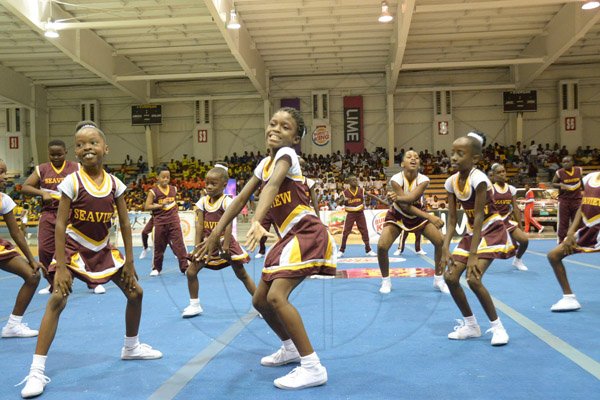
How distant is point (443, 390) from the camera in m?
3.20

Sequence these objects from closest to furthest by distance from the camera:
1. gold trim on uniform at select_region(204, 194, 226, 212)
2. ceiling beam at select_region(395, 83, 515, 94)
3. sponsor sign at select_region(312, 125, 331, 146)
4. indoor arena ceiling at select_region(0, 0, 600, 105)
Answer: gold trim on uniform at select_region(204, 194, 226, 212) < indoor arena ceiling at select_region(0, 0, 600, 105) < ceiling beam at select_region(395, 83, 515, 94) < sponsor sign at select_region(312, 125, 331, 146)

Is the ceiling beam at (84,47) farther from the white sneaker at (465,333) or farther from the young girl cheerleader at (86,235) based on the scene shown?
the white sneaker at (465,333)

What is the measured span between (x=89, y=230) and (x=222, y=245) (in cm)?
169

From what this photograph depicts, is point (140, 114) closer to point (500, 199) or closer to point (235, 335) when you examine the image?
point (500, 199)

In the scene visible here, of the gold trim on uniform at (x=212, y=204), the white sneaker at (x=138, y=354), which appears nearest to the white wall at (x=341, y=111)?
the gold trim on uniform at (x=212, y=204)

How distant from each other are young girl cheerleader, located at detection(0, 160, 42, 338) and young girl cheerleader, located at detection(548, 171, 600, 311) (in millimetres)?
5145

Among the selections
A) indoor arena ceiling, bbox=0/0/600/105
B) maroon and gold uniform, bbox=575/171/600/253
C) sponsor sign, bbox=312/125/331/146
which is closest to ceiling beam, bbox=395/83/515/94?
indoor arena ceiling, bbox=0/0/600/105

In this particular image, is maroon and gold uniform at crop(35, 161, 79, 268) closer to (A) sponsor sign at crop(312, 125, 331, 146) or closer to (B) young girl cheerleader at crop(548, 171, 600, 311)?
(B) young girl cheerleader at crop(548, 171, 600, 311)

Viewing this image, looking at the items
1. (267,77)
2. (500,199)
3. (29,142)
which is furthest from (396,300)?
(29,142)

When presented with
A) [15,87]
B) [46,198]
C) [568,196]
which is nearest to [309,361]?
[46,198]

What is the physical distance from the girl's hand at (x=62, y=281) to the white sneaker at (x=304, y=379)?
5.02ft

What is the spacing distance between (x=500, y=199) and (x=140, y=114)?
23245 mm

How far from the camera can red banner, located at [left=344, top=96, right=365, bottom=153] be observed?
27.1m

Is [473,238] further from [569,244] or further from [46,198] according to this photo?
[46,198]
